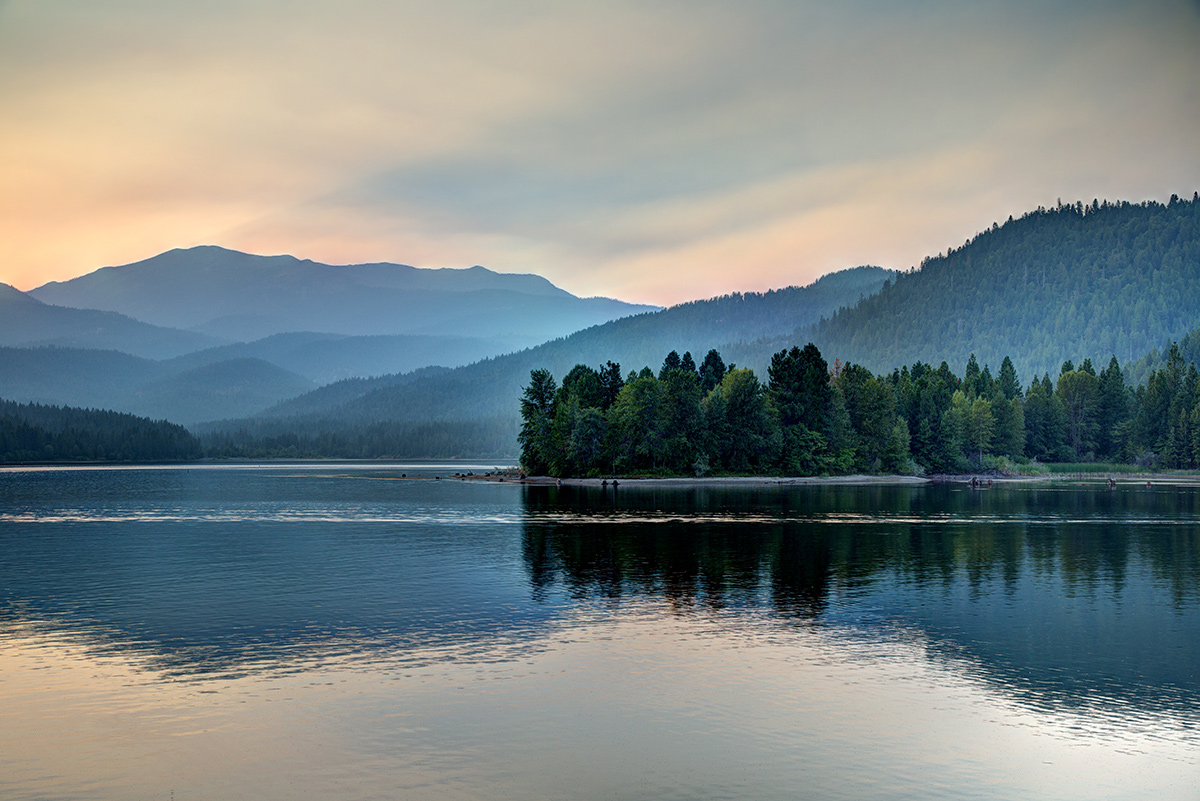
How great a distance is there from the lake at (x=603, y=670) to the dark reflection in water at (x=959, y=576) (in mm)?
313

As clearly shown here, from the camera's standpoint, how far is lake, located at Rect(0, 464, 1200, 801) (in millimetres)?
25703

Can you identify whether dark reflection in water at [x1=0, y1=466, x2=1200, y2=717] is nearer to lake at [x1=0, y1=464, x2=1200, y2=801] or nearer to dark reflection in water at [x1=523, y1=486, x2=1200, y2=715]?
dark reflection in water at [x1=523, y1=486, x2=1200, y2=715]

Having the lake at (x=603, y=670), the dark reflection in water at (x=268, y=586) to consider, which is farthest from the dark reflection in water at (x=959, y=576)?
the dark reflection in water at (x=268, y=586)

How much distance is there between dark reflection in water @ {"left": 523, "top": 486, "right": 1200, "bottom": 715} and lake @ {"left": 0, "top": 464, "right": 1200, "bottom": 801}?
1.03 ft

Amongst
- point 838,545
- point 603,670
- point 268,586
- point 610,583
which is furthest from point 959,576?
point 268,586

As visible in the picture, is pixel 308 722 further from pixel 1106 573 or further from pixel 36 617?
pixel 1106 573

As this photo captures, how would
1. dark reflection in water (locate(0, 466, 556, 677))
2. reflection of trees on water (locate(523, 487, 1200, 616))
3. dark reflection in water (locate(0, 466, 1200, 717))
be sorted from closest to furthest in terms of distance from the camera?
dark reflection in water (locate(0, 466, 1200, 717)) → dark reflection in water (locate(0, 466, 556, 677)) → reflection of trees on water (locate(523, 487, 1200, 616))

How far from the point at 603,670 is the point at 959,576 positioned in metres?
35.1

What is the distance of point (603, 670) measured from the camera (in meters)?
37.2

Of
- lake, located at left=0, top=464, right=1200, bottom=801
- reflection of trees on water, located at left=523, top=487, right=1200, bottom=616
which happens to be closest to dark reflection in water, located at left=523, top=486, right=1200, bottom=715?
reflection of trees on water, located at left=523, top=487, right=1200, bottom=616

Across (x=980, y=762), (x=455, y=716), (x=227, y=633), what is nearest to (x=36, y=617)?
(x=227, y=633)

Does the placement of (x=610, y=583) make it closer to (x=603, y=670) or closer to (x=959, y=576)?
(x=603, y=670)

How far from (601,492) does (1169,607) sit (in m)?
132

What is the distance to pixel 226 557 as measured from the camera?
7494cm
